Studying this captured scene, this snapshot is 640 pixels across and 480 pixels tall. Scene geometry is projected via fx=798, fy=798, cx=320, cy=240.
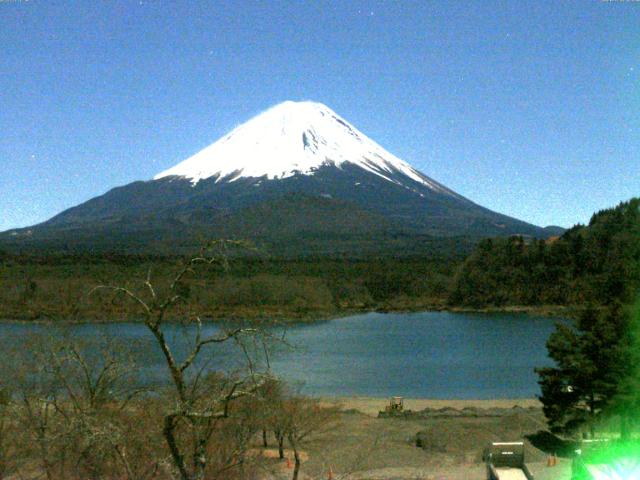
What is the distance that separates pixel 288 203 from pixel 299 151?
101ft

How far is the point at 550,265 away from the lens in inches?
2377

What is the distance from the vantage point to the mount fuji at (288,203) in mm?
98312

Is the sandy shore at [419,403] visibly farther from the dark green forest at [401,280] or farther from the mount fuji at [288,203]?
the mount fuji at [288,203]

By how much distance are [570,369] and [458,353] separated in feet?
66.5

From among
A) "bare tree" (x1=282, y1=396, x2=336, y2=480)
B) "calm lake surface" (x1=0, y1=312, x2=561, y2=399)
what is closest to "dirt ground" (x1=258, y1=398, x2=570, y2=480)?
"bare tree" (x1=282, y1=396, x2=336, y2=480)

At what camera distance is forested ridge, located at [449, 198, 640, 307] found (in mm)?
57188

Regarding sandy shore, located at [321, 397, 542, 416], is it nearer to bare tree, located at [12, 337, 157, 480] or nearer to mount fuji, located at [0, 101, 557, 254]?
bare tree, located at [12, 337, 157, 480]

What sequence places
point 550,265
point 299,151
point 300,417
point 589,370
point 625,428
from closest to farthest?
point 625,428 < point 300,417 < point 589,370 < point 550,265 < point 299,151

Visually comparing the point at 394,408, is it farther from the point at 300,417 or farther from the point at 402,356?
the point at 402,356

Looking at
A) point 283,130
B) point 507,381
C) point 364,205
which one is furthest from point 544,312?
point 283,130

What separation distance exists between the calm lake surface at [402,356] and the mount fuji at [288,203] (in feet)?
122

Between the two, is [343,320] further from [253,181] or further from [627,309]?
[253,181]

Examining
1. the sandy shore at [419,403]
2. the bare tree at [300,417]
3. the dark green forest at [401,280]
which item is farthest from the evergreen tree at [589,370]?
the dark green forest at [401,280]

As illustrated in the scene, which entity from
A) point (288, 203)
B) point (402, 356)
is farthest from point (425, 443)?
point (288, 203)
